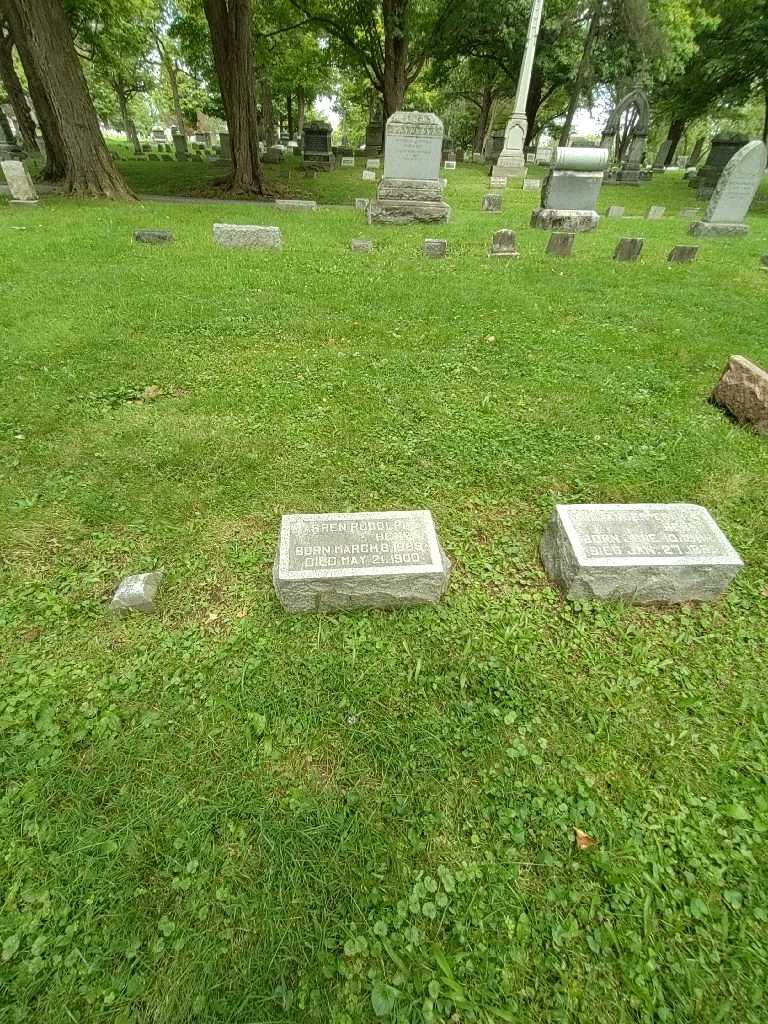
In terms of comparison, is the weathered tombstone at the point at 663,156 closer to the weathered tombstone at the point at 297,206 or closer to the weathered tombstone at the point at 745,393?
the weathered tombstone at the point at 297,206

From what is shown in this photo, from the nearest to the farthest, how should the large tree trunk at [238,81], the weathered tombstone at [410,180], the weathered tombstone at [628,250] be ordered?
the weathered tombstone at [628,250] → the weathered tombstone at [410,180] → the large tree trunk at [238,81]

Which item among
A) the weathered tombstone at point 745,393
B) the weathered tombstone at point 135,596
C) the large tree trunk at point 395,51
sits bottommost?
the weathered tombstone at point 135,596

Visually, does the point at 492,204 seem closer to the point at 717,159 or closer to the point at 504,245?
the point at 504,245

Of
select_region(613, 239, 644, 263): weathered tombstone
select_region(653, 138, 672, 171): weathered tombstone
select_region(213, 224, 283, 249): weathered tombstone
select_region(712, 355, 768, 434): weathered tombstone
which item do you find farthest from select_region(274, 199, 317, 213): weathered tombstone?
select_region(653, 138, 672, 171): weathered tombstone

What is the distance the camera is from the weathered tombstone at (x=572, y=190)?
11578 mm

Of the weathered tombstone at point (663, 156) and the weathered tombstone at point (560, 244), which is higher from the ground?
the weathered tombstone at point (663, 156)

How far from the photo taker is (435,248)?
30.5ft

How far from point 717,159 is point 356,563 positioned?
25.6 metres

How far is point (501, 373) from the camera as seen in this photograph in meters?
5.49

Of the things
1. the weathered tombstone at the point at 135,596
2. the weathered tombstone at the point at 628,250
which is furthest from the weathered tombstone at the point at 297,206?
the weathered tombstone at the point at 135,596

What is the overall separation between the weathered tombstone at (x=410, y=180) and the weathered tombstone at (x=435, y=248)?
348 cm

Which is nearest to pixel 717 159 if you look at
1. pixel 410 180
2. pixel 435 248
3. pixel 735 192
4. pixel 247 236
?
pixel 735 192

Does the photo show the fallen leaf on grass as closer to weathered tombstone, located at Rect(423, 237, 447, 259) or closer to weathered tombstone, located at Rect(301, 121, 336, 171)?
weathered tombstone, located at Rect(423, 237, 447, 259)

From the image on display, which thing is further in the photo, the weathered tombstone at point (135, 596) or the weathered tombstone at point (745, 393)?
the weathered tombstone at point (745, 393)
